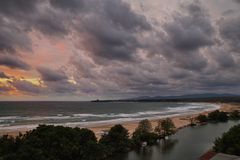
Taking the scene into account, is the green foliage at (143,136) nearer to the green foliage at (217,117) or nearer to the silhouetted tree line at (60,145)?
the silhouetted tree line at (60,145)

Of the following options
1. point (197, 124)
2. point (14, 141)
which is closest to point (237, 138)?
point (14, 141)

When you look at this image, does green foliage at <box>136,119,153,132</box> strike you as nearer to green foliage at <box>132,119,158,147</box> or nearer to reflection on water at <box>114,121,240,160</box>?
green foliage at <box>132,119,158,147</box>

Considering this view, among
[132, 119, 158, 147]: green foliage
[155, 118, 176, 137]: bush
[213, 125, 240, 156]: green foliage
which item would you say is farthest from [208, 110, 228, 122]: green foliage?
[213, 125, 240, 156]: green foliage

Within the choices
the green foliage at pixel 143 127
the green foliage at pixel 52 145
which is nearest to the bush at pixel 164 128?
the green foliage at pixel 143 127

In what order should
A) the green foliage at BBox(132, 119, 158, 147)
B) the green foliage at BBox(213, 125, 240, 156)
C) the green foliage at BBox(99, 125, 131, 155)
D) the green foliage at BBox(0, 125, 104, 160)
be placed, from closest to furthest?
the green foliage at BBox(0, 125, 104, 160) → the green foliage at BBox(213, 125, 240, 156) → the green foliage at BBox(99, 125, 131, 155) → the green foliage at BBox(132, 119, 158, 147)

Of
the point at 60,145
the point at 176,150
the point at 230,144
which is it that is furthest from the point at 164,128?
the point at 60,145

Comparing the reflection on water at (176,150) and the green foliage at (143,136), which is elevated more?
the green foliage at (143,136)

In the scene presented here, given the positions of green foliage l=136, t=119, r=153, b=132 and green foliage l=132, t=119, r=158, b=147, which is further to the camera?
green foliage l=136, t=119, r=153, b=132

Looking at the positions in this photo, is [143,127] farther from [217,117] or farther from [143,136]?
[217,117]
